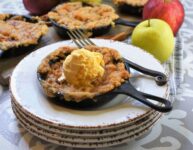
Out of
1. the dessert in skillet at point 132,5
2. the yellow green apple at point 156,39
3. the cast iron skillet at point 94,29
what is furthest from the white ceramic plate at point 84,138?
the dessert in skillet at point 132,5

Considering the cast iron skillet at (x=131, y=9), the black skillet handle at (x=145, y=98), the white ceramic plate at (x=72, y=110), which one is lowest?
the cast iron skillet at (x=131, y=9)

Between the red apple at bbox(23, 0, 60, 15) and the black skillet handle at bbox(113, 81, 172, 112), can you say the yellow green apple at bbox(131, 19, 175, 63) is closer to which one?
the black skillet handle at bbox(113, 81, 172, 112)

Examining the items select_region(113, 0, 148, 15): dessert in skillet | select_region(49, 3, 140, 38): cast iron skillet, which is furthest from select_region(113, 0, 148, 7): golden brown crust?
select_region(49, 3, 140, 38): cast iron skillet


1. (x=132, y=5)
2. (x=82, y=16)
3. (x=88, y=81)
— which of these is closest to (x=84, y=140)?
(x=88, y=81)

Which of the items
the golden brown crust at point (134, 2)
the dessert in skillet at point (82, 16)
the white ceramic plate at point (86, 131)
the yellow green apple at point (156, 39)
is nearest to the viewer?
the white ceramic plate at point (86, 131)

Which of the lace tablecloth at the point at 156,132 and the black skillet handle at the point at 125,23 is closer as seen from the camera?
the lace tablecloth at the point at 156,132

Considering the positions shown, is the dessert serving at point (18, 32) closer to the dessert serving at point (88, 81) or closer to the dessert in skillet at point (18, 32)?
the dessert in skillet at point (18, 32)
